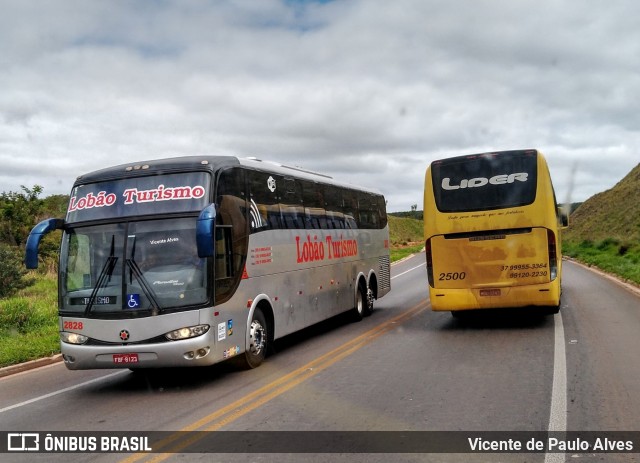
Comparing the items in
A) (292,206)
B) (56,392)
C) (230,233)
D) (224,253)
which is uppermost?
(292,206)

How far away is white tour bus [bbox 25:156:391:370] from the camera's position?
29.4 feet

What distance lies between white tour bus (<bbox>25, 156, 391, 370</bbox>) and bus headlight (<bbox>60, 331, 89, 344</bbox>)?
0.01 m

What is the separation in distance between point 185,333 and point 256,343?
6.22 feet

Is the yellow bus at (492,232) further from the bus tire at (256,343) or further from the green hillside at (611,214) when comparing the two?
the green hillside at (611,214)

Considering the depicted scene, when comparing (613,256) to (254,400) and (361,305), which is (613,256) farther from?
A: (254,400)

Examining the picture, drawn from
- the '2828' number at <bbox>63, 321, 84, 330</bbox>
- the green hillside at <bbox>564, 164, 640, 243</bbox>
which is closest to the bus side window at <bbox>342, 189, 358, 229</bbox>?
the '2828' number at <bbox>63, 321, 84, 330</bbox>

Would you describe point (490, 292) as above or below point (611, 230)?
below

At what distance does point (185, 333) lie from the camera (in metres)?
8.94

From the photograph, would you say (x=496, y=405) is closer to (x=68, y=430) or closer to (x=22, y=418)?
(x=68, y=430)

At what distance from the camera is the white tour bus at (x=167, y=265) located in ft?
29.4

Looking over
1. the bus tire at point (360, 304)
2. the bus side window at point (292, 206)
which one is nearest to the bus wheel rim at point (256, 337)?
the bus side window at point (292, 206)

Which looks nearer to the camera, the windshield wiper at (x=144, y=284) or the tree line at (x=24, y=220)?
the windshield wiper at (x=144, y=284)

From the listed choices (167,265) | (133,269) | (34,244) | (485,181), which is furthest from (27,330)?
(485,181)

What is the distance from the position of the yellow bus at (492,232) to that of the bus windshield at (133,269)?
6.01 metres
